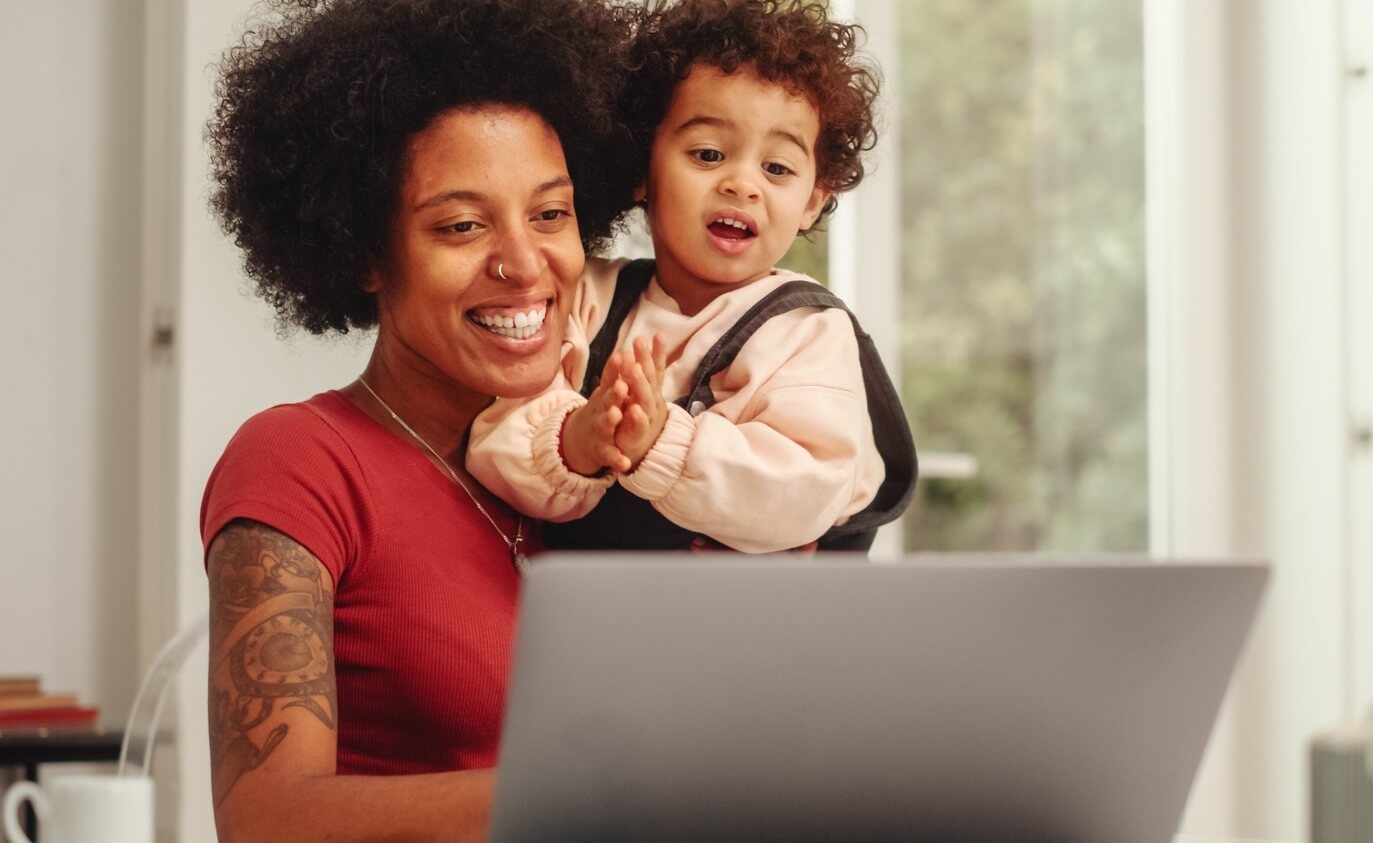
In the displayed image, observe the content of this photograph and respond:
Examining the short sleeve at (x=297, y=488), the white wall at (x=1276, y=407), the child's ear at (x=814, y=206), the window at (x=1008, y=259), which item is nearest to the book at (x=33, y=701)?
the short sleeve at (x=297, y=488)

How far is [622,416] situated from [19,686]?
5.12 feet

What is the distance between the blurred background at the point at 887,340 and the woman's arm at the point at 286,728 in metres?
0.91

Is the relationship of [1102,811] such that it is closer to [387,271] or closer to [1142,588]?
[1142,588]

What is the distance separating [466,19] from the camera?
123 centimetres

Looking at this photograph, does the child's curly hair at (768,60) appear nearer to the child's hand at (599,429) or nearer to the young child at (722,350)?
the young child at (722,350)

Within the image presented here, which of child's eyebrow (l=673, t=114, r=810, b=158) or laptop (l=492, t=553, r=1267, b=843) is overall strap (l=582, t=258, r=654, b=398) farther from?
laptop (l=492, t=553, r=1267, b=843)

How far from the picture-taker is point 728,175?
48.4 inches

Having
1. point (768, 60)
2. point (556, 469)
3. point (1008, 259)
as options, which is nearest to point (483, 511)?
point (556, 469)

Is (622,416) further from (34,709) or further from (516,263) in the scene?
(34,709)

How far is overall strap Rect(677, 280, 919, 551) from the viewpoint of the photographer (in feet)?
4.01

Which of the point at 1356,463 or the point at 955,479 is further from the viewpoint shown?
the point at 955,479

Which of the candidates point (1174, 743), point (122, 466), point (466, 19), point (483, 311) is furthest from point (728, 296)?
point (122, 466)

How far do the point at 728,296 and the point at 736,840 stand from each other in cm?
54

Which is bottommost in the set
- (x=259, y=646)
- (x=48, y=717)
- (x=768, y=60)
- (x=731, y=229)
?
(x=48, y=717)
